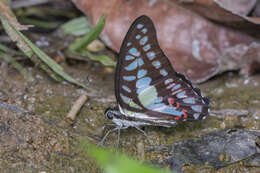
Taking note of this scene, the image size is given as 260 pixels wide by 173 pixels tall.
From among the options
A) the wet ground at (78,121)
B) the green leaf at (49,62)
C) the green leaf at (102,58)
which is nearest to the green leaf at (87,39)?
the green leaf at (102,58)

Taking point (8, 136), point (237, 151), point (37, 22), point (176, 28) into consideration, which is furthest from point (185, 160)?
point (37, 22)

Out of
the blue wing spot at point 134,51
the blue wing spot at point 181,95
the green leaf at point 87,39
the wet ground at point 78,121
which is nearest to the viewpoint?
the wet ground at point 78,121

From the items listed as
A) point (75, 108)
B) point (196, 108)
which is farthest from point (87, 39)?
point (196, 108)

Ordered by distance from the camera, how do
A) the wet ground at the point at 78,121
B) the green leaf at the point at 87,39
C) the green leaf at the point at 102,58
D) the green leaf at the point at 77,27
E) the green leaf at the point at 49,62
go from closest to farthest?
1. the wet ground at the point at 78,121
2. the green leaf at the point at 49,62
3. the green leaf at the point at 87,39
4. the green leaf at the point at 102,58
5. the green leaf at the point at 77,27

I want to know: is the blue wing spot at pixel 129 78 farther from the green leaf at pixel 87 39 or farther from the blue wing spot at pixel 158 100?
the green leaf at pixel 87 39

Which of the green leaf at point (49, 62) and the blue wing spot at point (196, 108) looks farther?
the green leaf at point (49, 62)

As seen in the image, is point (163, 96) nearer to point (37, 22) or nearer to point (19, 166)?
point (19, 166)

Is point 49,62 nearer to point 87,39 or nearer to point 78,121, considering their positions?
point 87,39

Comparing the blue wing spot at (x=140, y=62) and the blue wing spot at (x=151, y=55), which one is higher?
the blue wing spot at (x=151, y=55)
